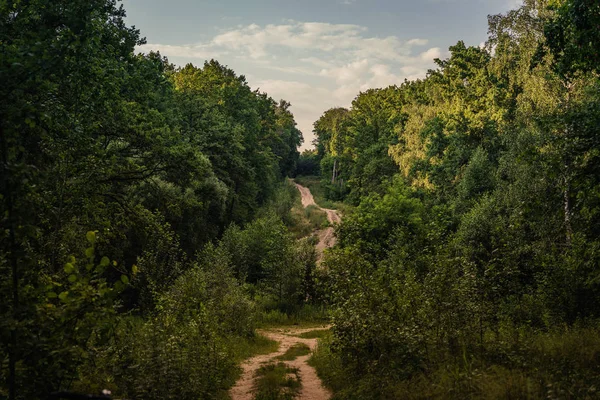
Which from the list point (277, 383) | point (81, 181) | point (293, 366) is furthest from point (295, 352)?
point (81, 181)

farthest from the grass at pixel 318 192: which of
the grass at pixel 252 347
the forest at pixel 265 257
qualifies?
the grass at pixel 252 347

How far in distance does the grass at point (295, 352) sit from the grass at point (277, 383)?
81.0 inches

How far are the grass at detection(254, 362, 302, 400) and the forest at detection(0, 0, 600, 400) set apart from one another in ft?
0.38

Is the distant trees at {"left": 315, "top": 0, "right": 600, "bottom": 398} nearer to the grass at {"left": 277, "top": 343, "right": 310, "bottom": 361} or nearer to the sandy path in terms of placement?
the sandy path

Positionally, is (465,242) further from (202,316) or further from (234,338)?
(202,316)

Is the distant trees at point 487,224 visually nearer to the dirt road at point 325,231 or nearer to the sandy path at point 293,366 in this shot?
the sandy path at point 293,366

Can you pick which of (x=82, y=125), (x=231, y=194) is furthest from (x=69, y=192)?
(x=231, y=194)

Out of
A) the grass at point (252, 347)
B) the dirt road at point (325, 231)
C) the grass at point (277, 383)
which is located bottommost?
the grass at point (252, 347)

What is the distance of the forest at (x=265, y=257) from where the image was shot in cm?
435

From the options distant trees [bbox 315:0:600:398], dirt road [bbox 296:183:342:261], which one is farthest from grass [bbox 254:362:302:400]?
dirt road [bbox 296:183:342:261]

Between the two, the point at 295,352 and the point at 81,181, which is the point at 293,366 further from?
the point at 81,181

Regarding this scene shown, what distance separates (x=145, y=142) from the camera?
16828 mm

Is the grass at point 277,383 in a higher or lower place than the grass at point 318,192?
lower

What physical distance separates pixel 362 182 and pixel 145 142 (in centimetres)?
4410
